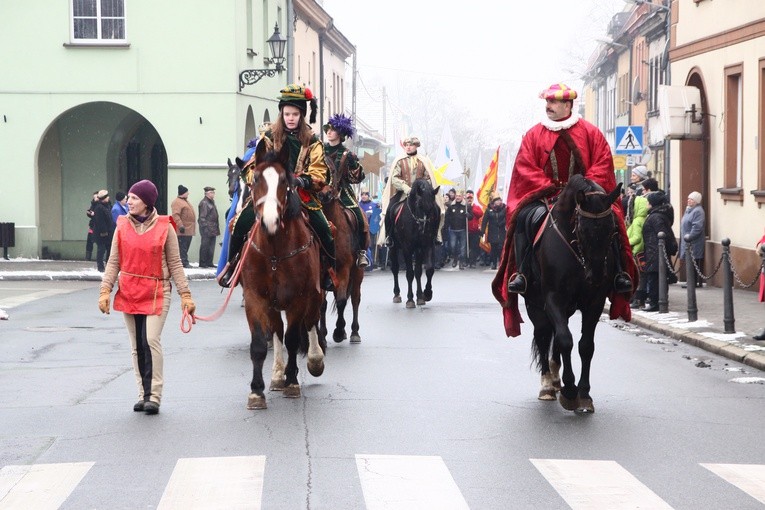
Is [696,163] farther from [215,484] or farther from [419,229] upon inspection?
[215,484]

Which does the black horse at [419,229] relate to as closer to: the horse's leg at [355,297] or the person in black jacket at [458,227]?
the horse's leg at [355,297]

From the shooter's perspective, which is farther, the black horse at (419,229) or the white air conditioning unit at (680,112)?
the white air conditioning unit at (680,112)

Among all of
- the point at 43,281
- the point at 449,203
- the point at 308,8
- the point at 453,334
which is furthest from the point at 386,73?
the point at 453,334

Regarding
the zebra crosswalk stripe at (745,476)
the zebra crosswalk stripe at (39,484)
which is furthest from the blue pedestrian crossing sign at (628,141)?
the zebra crosswalk stripe at (39,484)

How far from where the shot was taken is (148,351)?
1016 cm

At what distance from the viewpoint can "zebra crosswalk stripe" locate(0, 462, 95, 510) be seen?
708cm

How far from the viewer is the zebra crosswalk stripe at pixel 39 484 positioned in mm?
7082

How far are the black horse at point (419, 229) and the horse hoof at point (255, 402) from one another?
10.8 m

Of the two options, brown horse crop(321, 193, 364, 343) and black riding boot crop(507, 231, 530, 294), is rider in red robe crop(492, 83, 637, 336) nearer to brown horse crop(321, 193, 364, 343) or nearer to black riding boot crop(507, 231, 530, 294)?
black riding boot crop(507, 231, 530, 294)

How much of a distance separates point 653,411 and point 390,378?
255cm

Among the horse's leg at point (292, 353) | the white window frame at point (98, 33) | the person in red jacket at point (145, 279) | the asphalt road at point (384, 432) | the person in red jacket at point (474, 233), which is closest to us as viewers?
the asphalt road at point (384, 432)

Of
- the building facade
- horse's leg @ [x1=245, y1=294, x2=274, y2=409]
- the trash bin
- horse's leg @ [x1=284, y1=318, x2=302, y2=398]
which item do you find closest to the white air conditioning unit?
the building facade

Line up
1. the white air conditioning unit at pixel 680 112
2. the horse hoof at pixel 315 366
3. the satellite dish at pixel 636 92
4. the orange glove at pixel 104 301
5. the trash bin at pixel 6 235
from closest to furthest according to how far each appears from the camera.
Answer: the orange glove at pixel 104 301
the horse hoof at pixel 315 366
the white air conditioning unit at pixel 680 112
the trash bin at pixel 6 235
the satellite dish at pixel 636 92

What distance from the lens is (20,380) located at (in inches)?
476
